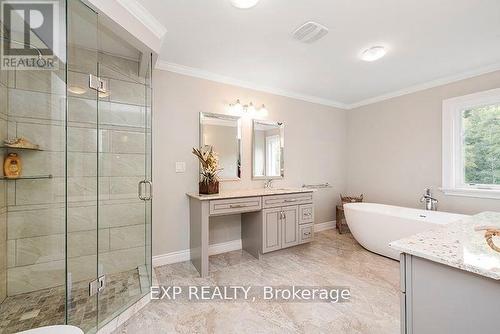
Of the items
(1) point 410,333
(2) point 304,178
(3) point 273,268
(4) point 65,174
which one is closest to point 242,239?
(3) point 273,268

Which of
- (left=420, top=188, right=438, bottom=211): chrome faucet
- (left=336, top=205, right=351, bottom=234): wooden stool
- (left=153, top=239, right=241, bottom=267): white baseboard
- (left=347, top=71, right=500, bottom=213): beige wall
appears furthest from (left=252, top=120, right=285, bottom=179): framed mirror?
(left=420, top=188, right=438, bottom=211): chrome faucet

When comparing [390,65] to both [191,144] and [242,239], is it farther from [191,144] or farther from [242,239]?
[242,239]

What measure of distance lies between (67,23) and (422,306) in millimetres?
2592

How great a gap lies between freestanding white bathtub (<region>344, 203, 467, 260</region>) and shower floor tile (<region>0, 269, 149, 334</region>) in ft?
8.65

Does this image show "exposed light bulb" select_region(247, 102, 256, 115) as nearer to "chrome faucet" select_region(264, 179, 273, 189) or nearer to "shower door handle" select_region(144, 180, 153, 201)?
"chrome faucet" select_region(264, 179, 273, 189)

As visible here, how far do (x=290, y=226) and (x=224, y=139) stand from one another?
1429mm

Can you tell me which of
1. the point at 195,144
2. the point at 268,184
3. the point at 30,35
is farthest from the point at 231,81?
the point at 30,35

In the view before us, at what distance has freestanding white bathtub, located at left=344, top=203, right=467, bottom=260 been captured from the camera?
8.29 feet

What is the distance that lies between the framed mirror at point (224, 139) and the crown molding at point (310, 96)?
0.49m

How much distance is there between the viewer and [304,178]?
3.79m

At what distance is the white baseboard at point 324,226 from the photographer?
390cm

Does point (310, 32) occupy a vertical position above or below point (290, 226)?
above

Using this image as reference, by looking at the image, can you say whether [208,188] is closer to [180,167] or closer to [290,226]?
[180,167]

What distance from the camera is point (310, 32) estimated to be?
2000mm
